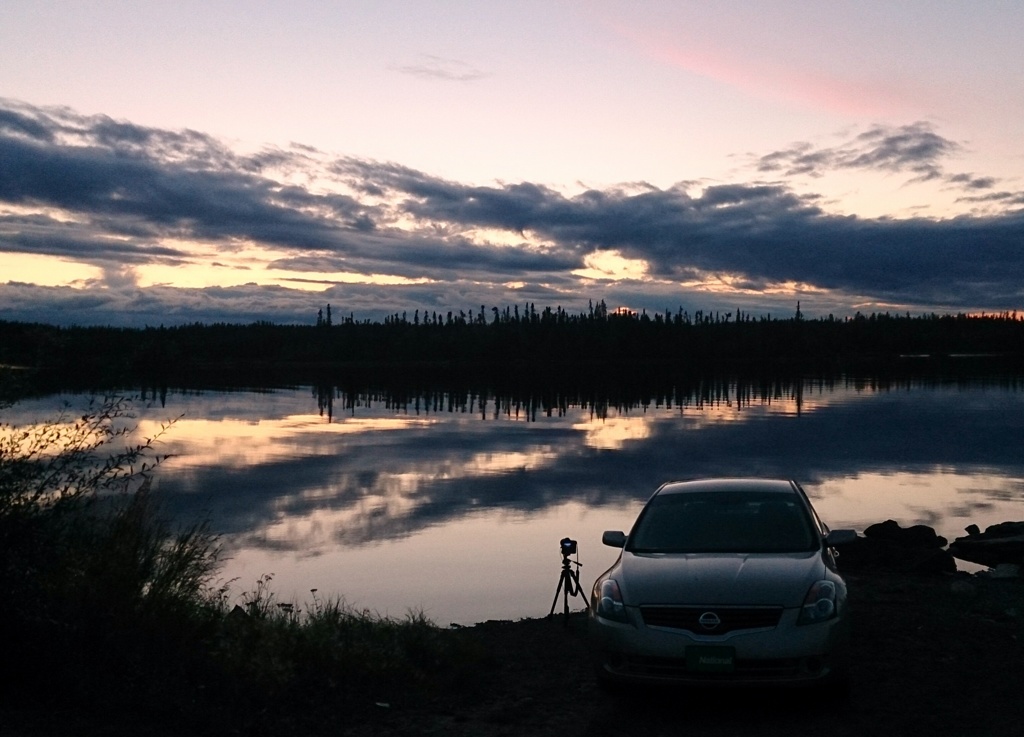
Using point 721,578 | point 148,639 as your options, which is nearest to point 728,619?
point 721,578

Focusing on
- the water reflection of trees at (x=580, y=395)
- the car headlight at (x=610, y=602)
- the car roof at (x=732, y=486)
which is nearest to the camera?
the car headlight at (x=610, y=602)

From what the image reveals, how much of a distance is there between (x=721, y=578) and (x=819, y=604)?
733 millimetres

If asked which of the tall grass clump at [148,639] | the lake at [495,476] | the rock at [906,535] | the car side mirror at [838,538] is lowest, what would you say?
the lake at [495,476]

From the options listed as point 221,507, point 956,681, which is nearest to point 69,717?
point 956,681

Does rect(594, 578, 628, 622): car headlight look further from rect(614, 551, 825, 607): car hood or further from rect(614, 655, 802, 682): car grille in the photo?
rect(614, 655, 802, 682): car grille

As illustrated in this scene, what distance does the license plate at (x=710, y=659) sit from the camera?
7445mm

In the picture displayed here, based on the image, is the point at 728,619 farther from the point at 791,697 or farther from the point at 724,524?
the point at 724,524

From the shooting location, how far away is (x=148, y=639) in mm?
7992

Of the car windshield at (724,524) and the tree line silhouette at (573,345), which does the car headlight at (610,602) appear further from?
the tree line silhouette at (573,345)

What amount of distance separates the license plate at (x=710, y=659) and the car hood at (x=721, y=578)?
1.14 ft

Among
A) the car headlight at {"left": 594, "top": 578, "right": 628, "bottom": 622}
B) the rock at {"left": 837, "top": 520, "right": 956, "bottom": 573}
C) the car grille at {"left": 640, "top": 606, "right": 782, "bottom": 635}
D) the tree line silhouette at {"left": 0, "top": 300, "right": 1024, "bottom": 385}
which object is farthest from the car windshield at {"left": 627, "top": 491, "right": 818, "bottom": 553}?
the tree line silhouette at {"left": 0, "top": 300, "right": 1024, "bottom": 385}

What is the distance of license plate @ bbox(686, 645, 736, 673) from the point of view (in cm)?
745

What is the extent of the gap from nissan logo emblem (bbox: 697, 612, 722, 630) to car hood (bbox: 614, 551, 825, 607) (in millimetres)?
95

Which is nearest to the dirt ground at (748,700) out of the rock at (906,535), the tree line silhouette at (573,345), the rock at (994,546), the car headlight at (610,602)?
the car headlight at (610,602)
